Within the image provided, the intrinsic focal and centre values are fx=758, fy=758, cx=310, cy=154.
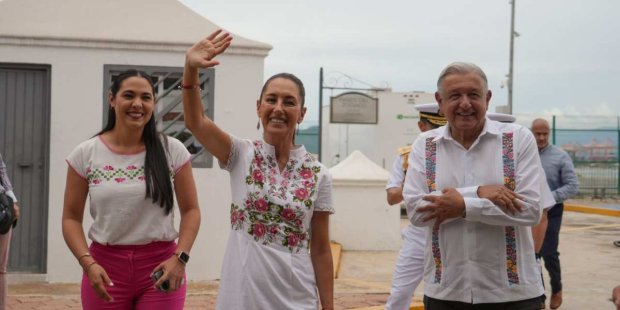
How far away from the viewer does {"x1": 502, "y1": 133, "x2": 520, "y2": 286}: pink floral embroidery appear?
333 cm

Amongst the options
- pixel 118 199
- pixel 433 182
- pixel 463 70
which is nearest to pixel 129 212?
pixel 118 199

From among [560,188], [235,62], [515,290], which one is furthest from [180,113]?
[515,290]

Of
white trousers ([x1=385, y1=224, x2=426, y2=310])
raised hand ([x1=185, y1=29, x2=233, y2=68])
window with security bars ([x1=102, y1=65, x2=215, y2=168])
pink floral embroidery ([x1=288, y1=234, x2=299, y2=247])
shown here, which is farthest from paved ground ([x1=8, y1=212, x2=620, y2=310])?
raised hand ([x1=185, y1=29, x2=233, y2=68])

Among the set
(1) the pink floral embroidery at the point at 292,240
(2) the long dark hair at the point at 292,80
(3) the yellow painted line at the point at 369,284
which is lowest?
(3) the yellow painted line at the point at 369,284

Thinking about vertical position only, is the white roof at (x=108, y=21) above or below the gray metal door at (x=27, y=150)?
above

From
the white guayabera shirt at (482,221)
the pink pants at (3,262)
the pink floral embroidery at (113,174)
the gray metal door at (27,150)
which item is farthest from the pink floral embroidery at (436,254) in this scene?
the gray metal door at (27,150)

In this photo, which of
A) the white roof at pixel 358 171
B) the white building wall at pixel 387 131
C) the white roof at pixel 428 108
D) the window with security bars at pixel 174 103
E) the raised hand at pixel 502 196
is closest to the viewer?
the raised hand at pixel 502 196

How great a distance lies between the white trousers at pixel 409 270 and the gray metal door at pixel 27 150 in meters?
4.30

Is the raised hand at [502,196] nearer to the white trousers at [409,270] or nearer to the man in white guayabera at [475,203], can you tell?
the man in white guayabera at [475,203]

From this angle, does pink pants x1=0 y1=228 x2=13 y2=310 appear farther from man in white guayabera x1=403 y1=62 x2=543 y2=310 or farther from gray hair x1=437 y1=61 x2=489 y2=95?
gray hair x1=437 y1=61 x2=489 y2=95

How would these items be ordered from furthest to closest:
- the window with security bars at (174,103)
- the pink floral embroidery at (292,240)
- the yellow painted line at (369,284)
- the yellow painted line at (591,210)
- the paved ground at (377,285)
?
the yellow painted line at (591,210) → the yellow painted line at (369,284) → the window with security bars at (174,103) → the paved ground at (377,285) → the pink floral embroidery at (292,240)

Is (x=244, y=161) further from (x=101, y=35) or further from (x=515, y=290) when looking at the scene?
(x=101, y=35)

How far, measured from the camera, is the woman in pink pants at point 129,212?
3463 millimetres

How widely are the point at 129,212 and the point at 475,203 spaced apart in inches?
61.8
